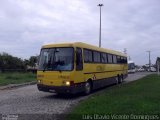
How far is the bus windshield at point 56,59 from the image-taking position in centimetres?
1839

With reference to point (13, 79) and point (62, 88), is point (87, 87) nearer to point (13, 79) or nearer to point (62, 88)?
point (62, 88)

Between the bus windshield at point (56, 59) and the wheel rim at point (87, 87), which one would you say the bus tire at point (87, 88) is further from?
the bus windshield at point (56, 59)

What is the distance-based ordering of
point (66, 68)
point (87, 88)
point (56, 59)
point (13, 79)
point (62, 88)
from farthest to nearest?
1. point (13, 79)
2. point (87, 88)
3. point (56, 59)
4. point (66, 68)
5. point (62, 88)

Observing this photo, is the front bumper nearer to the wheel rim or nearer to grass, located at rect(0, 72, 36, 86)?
the wheel rim

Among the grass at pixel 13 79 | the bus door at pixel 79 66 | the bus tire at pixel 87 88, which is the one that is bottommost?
the bus tire at pixel 87 88

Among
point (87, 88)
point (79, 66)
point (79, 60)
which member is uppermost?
point (79, 60)

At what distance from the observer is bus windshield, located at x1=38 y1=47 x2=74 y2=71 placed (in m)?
18.4

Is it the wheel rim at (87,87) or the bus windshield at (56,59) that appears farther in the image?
the wheel rim at (87,87)

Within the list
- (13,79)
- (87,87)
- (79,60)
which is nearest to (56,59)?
(79,60)

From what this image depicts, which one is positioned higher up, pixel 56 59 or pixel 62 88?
pixel 56 59

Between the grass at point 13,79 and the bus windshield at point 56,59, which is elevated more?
the bus windshield at point 56,59

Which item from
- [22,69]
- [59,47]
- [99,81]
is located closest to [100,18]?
[22,69]

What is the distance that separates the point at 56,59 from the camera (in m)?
18.6

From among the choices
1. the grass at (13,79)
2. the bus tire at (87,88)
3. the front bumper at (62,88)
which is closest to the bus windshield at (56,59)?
the front bumper at (62,88)
